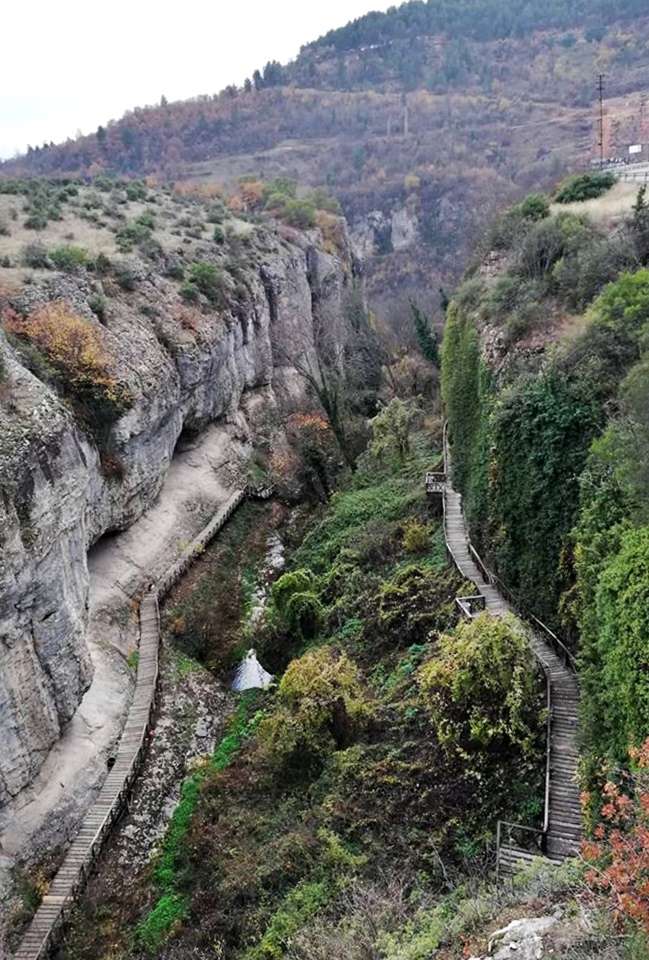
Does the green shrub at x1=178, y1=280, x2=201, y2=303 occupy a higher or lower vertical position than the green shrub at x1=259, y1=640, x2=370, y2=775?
higher

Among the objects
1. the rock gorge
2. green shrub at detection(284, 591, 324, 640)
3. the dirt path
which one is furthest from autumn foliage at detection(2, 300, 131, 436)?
green shrub at detection(284, 591, 324, 640)

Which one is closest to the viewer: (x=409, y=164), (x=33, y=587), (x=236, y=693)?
(x=33, y=587)

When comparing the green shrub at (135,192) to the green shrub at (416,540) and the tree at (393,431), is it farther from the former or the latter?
the green shrub at (416,540)

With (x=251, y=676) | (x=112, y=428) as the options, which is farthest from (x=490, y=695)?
(x=112, y=428)

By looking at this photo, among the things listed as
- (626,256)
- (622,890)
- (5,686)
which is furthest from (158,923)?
(626,256)

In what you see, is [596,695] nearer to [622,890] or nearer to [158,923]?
[622,890]

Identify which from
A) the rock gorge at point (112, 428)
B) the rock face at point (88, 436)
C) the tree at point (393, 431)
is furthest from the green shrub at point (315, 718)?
the tree at point (393, 431)

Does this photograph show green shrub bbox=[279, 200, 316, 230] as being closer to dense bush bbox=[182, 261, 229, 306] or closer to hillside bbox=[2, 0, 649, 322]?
hillside bbox=[2, 0, 649, 322]
